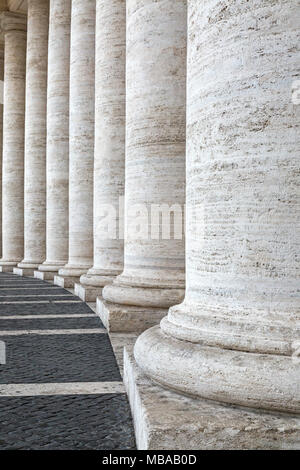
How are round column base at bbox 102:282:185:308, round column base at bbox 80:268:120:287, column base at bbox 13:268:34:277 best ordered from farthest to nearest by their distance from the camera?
column base at bbox 13:268:34:277 < round column base at bbox 80:268:120:287 < round column base at bbox 102:282:185:308

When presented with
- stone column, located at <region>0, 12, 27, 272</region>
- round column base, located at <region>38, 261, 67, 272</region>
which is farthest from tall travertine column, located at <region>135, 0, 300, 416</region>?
stone column, located at <region>0, 12, 27, 272</region>

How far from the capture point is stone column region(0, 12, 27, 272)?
50281 millimetres

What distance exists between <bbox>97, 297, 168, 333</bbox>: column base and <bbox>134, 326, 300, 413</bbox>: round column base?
7.49 meters

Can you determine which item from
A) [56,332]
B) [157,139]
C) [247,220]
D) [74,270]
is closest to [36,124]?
[74,270]

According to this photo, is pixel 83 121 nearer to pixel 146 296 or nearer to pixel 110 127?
pixel 110 127

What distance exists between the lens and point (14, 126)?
5075cm

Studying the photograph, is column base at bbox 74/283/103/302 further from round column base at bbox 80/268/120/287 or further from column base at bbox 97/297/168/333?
column base at bbox 97/297/168/333

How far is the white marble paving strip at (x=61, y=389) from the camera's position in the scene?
10.8 metres

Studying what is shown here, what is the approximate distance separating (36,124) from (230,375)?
39.3 metres

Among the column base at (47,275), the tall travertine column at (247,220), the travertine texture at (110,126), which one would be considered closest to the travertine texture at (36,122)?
the column base at (47,275)

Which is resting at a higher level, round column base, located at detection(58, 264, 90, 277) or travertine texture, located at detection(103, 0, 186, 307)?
travertine texture, located at detection(103, 0, 186, 307)

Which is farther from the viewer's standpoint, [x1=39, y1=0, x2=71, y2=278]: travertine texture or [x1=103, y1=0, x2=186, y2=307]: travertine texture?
[x1=39, y1=0, x2=71, y2=278]: travertine texture

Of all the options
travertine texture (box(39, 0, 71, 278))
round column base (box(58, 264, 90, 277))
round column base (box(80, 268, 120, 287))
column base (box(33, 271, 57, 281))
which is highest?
travertine texture (box(39, 0, 71, 278))
